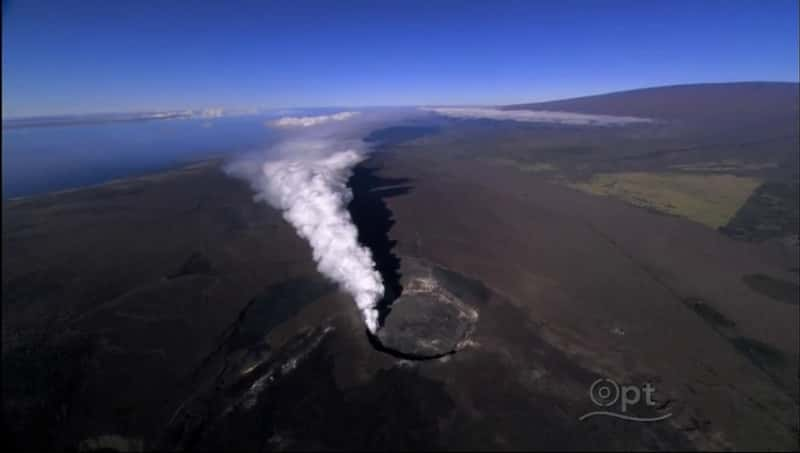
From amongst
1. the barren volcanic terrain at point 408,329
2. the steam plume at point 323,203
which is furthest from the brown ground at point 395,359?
the steam plume at point 323,203

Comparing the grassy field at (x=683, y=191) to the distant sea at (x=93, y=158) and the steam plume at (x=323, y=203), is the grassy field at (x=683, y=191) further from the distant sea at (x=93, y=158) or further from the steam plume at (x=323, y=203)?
the distant sea at (x=93, y=158)

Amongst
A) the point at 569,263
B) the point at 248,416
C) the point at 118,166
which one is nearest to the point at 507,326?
the point at 569,263

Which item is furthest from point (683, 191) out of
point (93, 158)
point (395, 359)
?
point (93, 158)

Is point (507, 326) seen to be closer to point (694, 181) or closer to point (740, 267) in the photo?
point (740, 267)

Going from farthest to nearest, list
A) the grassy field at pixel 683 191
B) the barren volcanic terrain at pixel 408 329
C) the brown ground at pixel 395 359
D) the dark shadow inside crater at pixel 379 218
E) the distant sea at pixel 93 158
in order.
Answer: the distant sea at pixel 93 158 → the grassy field at pixel 683 191 → the dark shadow inside crater at pixel 379 218 → the barren volcanic terrain at pixel 408 329 → the brown ground at pixel 395 359

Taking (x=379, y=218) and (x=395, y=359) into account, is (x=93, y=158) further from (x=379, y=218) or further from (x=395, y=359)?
(x=395, y=359)

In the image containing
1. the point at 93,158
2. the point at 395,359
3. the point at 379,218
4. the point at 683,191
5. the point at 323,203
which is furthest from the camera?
the point at 93,158
